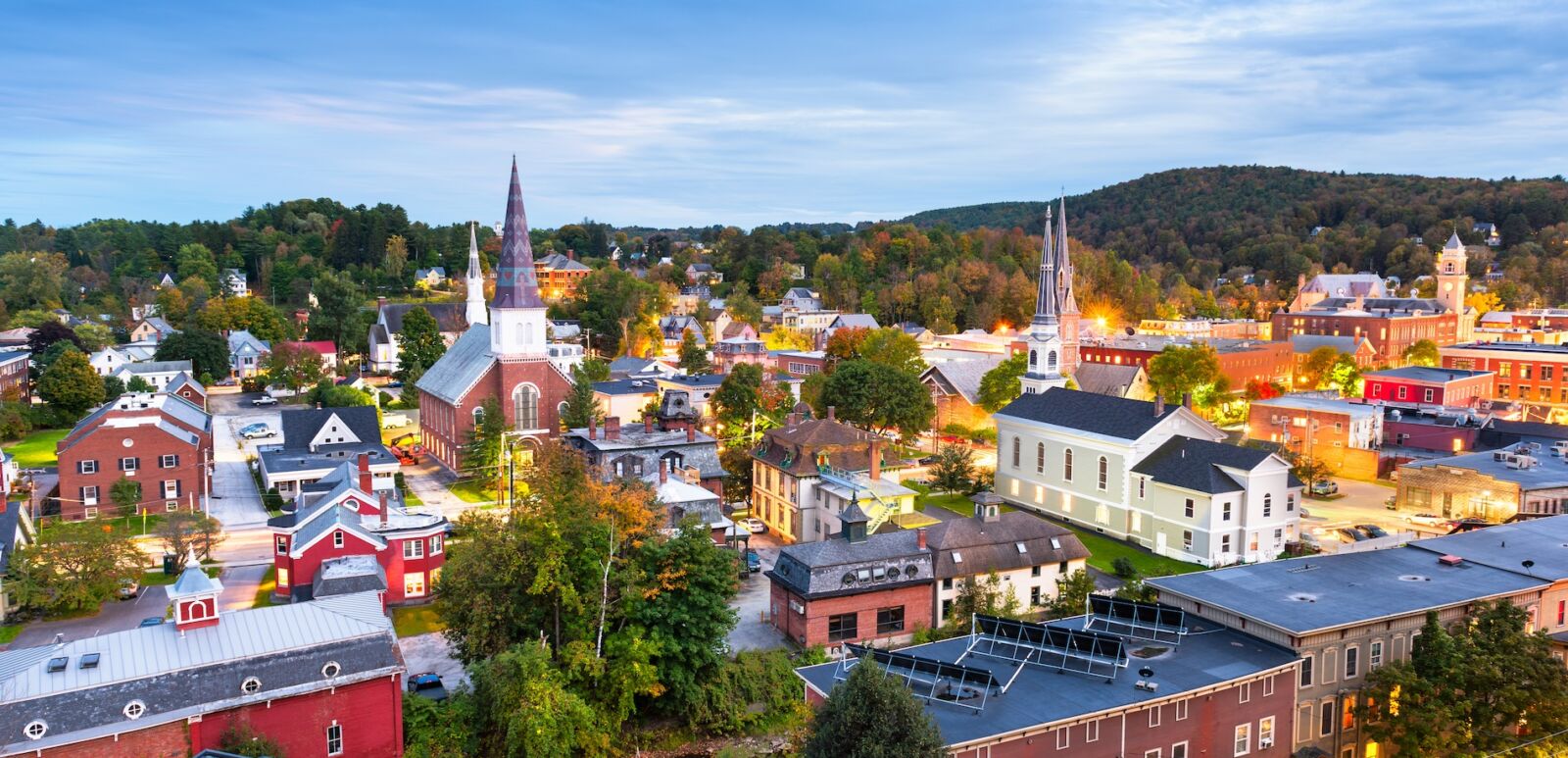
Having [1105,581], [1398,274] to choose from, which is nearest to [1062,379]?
[1105,581]

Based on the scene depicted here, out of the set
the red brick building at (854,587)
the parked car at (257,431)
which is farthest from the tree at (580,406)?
the red brick building at (854,587)

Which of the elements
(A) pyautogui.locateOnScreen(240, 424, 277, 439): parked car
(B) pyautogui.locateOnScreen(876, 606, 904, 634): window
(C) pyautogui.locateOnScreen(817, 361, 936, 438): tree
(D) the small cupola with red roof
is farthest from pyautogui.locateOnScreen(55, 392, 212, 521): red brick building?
(B) pyautogui.locateOnScreen(876, 606, 904, 634): window

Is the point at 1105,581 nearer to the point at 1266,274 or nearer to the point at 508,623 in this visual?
the point at 508,623

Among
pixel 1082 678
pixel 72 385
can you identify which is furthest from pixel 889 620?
pixel 72 385

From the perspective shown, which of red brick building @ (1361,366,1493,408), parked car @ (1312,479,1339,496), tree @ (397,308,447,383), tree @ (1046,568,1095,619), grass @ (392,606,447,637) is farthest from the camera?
tree @ (397,308,447,383)

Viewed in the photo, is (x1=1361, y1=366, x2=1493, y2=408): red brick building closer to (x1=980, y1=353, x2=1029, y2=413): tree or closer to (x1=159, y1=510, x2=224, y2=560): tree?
(x1=980, y1=353, x2=1029, y2=413): tree

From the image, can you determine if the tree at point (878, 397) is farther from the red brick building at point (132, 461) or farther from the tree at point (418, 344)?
the tree at point (418, 344)
